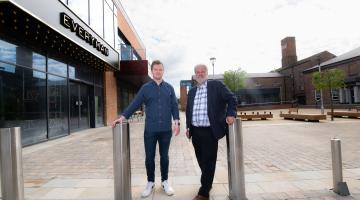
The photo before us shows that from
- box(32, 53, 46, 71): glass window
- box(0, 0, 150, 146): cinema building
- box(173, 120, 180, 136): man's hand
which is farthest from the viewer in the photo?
box(32, 53, 46, 71): glass window

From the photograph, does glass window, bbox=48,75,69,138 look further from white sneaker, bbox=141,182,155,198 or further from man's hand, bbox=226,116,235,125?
man's hand, bbox=226,116,235,125

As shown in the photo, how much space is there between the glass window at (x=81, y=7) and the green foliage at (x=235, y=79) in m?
38.0

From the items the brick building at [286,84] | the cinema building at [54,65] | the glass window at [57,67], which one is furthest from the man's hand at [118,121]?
the brick building at [286,84]

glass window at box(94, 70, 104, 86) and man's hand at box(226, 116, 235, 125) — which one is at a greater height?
glass window at box(94, 70, 104, 86)

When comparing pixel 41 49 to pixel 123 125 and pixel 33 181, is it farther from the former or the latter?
pixel 123 125

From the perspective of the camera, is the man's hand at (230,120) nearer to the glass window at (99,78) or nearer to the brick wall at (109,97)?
the glass window at (99,78)

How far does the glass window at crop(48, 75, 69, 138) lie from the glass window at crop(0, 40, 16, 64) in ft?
8.06

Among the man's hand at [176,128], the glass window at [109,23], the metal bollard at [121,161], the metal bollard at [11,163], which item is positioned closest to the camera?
the metal bollard at [11,163]

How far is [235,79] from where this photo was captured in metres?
54.2

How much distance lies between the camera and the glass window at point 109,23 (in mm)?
17909

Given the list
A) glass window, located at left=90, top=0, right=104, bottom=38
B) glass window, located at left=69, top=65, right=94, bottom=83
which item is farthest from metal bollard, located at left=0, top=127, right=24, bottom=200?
glass window, located at left=90, top=0, right=104, bottom=38

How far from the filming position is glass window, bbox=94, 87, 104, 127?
59.8ft

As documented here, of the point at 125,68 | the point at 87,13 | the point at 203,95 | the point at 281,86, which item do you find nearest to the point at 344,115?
the point at 125,68

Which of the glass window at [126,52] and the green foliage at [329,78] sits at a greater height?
the glass window at [126,52]
